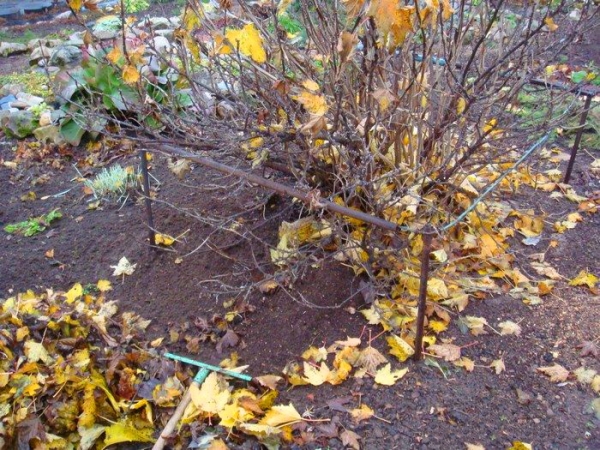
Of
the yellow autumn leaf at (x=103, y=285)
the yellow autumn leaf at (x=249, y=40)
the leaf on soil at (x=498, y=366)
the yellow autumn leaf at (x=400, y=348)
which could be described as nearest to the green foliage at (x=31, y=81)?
the yellow autumn leaf at (x=103, y=285)

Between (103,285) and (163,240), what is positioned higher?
(163,240)

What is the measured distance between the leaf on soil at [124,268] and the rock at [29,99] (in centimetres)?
304

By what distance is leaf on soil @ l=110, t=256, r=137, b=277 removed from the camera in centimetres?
368

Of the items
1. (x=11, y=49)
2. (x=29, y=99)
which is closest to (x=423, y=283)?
(x=29, y=99)

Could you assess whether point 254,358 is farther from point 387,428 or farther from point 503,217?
point 503,217

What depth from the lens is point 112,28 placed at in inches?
311

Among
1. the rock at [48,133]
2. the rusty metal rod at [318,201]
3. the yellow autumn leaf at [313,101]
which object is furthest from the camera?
the rock at [48,133]

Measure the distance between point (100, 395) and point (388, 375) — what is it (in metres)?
1.25

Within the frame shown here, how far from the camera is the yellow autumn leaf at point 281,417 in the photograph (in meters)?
2.40

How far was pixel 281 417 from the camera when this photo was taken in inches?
95.1

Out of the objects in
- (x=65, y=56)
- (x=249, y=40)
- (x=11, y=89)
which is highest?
(x=249, y=40)

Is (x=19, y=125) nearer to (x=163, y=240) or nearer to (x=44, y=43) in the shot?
(x=44, y=43)

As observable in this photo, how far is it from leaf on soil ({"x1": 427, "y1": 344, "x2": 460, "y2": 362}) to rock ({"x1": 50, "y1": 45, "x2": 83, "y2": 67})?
5.22 meters

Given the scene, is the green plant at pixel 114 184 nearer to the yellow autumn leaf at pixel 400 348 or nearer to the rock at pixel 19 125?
the rock at pixel 19 125
